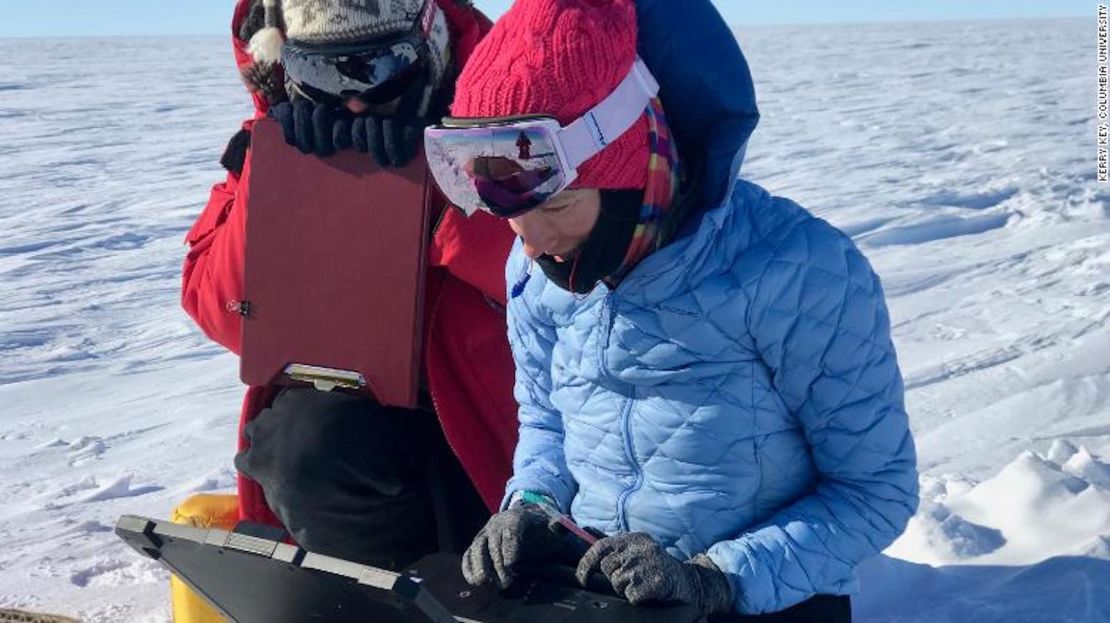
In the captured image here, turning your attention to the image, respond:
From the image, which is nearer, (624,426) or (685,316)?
(685,316)

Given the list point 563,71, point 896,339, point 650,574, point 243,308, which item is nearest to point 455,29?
point 243,308

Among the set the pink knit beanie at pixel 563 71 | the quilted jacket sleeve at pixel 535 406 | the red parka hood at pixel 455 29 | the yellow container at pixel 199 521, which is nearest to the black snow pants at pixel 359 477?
the yellow container at pixel 199 521

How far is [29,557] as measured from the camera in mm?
3029

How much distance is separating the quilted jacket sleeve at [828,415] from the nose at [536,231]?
0.28m

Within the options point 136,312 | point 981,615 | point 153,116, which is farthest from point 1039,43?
point 981,615

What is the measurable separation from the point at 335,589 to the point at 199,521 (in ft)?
3.42

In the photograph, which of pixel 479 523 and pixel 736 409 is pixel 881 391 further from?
pixel 479 523

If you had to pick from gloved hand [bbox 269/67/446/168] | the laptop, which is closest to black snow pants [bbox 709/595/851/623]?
the laptop

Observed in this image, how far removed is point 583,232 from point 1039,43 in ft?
68.4

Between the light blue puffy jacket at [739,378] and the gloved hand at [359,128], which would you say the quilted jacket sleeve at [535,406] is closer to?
the light blue puffy jacket at [739,378]

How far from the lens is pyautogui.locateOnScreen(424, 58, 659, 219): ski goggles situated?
1490mm

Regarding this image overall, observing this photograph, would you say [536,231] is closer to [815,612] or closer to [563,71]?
[563,71]

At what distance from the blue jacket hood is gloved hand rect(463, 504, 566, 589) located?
497 mm

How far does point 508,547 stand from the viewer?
5.28 ft
